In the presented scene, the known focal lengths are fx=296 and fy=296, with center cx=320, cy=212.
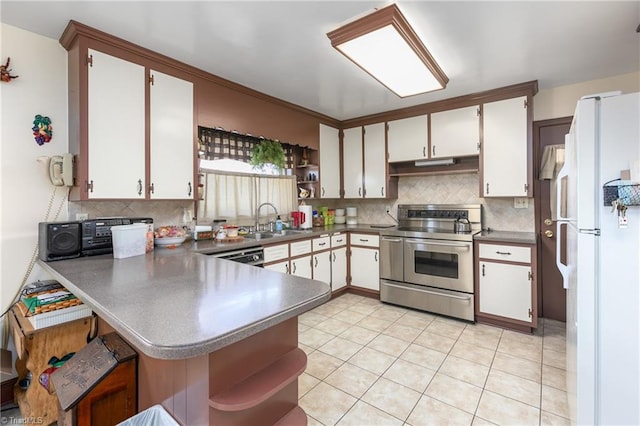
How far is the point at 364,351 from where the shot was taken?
2.54 meters

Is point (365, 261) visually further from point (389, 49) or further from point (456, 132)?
point (389, 49)

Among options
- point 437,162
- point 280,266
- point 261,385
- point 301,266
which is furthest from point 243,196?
point 261,385

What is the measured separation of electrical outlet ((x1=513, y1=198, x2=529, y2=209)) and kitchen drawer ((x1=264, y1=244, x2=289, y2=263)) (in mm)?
2604

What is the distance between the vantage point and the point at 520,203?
330cm

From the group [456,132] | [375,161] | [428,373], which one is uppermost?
[456,132]

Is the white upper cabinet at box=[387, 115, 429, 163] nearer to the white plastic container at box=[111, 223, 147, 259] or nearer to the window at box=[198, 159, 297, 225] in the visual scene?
the window at box=[198, 159, 297, 225]

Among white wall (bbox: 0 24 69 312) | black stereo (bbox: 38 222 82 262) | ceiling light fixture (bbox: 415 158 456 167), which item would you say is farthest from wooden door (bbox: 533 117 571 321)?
white wall (bbox: 0 24 69 312)

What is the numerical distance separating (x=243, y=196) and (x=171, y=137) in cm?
106

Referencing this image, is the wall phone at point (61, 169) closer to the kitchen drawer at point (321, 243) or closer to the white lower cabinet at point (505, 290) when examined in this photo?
the kitchen drawer at point (321, 243)

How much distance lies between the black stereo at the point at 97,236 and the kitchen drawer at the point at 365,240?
2651 mm

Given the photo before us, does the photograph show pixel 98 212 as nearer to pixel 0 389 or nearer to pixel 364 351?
pixel 0 389

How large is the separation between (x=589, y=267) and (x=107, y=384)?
2103 mm

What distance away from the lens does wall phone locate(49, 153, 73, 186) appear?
203cm

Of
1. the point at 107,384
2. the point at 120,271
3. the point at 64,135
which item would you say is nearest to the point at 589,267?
the point at 107,384
